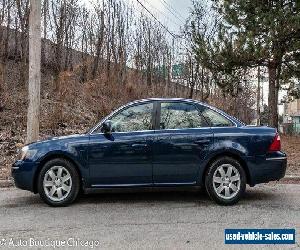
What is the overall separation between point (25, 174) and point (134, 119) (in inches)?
77.1

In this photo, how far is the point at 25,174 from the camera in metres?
6.88

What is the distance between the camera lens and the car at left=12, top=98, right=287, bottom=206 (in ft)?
22.4

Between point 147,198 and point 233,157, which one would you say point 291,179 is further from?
point 147,198

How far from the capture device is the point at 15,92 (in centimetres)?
1681

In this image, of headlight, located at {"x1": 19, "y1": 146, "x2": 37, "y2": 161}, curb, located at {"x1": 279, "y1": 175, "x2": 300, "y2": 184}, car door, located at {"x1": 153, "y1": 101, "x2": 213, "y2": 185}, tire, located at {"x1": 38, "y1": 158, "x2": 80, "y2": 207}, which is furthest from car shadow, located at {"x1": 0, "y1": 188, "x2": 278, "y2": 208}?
curb, located at {"x1": 279, "y1": 175, "x2": 300, "y2": 184}

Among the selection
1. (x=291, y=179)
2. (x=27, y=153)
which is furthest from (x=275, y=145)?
(x=27, y=153)

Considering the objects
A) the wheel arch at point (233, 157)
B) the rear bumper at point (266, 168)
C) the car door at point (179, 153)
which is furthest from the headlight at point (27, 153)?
the rear bumper at point (266, 168)

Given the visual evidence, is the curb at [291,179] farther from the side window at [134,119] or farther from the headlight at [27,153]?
the headlight at [27,153]

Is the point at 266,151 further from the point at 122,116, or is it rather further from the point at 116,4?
the point at 116,4

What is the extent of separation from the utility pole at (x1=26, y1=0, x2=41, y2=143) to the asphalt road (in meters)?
2.02

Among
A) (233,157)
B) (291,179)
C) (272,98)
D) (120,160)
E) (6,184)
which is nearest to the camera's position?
(120,160)

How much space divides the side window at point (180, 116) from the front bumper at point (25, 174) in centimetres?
218

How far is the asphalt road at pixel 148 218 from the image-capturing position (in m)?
Answer: 5.24

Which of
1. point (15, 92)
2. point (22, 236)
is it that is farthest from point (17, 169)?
point (15, 92)
